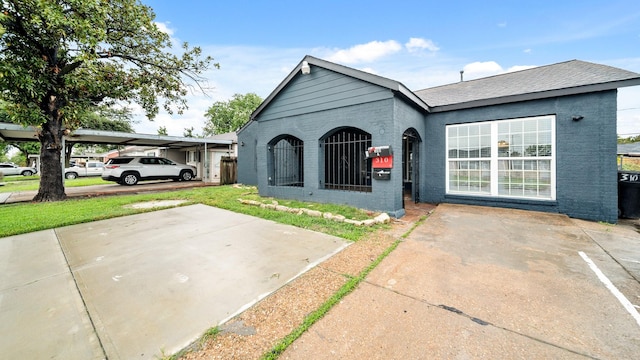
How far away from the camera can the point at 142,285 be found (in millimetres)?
2740

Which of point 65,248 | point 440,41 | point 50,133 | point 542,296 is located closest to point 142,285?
point 65,248

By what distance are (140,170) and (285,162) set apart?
32.1ft

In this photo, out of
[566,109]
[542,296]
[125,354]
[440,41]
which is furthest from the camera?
[440,41]

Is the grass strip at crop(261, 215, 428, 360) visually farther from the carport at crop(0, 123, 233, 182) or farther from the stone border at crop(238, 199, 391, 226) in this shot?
the carport at crop(0, 123, 233, 182)

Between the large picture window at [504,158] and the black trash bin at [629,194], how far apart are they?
138 cm

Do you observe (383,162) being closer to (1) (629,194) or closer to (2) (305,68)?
(2) (305,68)

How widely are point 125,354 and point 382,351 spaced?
1957mm

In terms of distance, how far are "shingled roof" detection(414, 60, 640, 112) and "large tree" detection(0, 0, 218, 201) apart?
1028cm

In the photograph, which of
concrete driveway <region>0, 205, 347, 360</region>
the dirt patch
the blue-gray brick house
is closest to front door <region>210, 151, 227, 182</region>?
the blue-gray brick house

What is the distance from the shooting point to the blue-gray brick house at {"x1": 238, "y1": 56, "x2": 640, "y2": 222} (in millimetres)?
5562

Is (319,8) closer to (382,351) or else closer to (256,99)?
(382,351)

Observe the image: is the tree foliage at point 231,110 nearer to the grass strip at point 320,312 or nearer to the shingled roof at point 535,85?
the shingled roof at point 535,85

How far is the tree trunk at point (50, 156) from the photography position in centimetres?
847

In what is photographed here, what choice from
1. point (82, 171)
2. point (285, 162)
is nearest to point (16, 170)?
point (82, 171)
